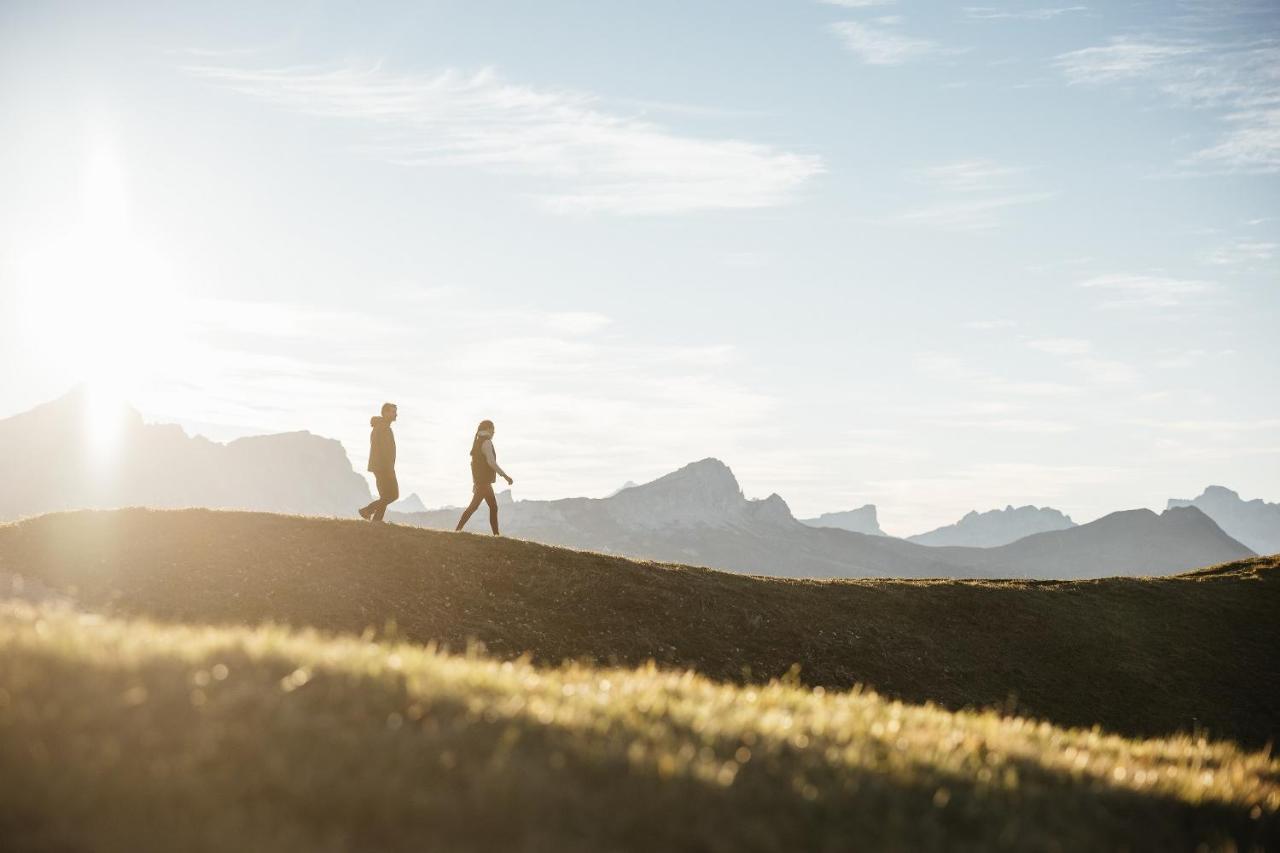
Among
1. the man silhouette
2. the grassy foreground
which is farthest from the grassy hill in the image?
the man silhouette

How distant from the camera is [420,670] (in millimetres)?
8008

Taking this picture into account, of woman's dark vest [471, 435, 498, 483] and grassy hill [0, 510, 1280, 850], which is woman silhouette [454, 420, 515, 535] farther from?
grassy hill [0, 510, 1280, 850]

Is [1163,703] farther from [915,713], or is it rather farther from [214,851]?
[214,851]

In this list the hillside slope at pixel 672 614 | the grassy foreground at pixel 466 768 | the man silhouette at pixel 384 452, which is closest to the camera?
the grassy foreground at pixel 466 768

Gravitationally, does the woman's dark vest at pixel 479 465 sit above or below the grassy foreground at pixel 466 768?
above

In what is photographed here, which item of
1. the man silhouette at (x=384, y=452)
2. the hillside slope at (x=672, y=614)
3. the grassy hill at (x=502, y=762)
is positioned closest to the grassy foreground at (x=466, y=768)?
the grassy hill at (x=502, y=762)

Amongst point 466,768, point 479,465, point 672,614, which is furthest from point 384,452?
point 466,768

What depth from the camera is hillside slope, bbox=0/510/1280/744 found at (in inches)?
1037

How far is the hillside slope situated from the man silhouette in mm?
1923

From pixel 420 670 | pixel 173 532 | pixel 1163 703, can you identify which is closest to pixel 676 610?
pixel 173 532

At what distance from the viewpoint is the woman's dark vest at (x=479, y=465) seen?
30969mm

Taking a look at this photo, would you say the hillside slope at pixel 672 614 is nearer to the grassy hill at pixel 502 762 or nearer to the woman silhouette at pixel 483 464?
the woman silhouette at pixel 483 464

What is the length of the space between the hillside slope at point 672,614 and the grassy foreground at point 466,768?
1654 cm

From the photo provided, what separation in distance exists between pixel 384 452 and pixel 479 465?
342cm
